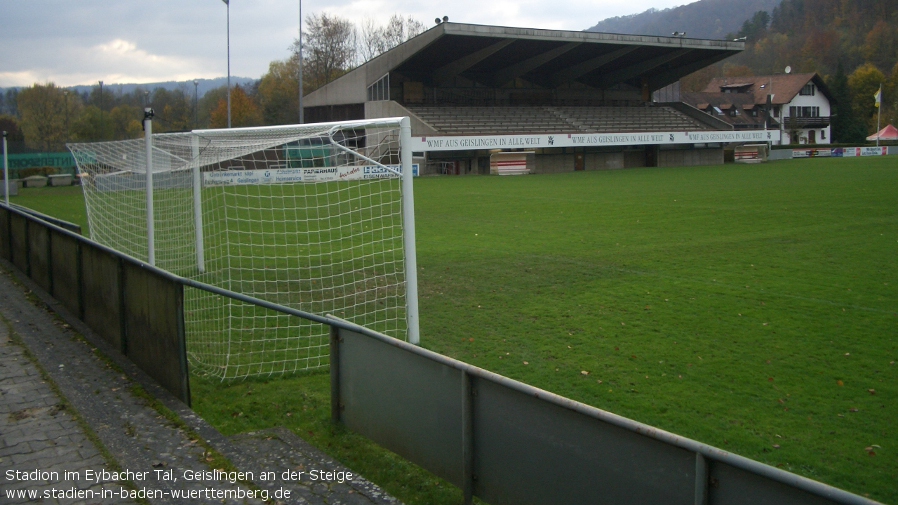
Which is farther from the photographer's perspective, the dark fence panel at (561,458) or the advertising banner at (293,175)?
the advertising banner at (293,175)

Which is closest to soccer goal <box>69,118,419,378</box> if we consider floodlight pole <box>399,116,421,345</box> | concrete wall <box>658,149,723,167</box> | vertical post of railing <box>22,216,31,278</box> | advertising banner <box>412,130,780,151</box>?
floodlight pole <box>399,116,421,345</box>

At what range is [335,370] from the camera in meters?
5.20

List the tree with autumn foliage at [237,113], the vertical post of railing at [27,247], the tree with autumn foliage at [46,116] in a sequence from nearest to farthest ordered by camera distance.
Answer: the vertical post of railing at [27,247]
the tree with autumn foliage at [46,116]
the tree with autumn foliage at [237,113]

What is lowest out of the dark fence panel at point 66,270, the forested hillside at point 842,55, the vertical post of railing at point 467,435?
the vertical post of railing at point 467,435

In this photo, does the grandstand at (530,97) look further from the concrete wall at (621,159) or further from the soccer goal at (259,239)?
the soccer goal at (259,239)

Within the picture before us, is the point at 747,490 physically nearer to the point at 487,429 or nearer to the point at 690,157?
the point at 487,429

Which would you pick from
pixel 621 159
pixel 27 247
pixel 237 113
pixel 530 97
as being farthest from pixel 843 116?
pixel 27 247

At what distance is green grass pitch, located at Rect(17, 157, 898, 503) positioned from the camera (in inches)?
204

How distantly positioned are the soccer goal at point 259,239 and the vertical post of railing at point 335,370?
5.62 feet

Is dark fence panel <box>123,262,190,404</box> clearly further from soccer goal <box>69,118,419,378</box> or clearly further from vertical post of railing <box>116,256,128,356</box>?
soccer goal <box>69,118,419,378</box>

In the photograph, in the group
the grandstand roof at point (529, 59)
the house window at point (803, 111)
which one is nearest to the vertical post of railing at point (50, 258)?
the grandstand roof at point (529, 59)

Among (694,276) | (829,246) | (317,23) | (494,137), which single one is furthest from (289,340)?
(317,23)

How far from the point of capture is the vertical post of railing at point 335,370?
5.16 metres

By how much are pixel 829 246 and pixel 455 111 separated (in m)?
37.0
